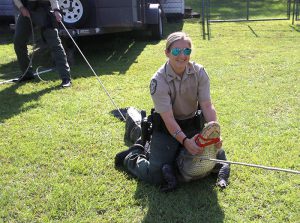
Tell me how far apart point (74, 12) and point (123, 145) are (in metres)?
3.97

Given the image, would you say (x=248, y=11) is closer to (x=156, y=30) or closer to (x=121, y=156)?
(x=156, y=30)

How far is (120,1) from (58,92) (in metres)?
2.29

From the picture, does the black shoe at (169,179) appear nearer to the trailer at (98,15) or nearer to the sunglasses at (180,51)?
the sunglasses at (180,51)

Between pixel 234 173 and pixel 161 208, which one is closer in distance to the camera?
pixel 161 208

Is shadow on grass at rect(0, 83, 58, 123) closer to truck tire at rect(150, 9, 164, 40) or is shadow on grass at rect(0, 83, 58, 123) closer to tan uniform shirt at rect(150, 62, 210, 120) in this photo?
tan uniform shirt at rect(150, 62, 210, 120)

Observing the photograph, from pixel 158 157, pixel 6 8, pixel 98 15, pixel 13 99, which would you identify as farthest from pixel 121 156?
pixel 6 8

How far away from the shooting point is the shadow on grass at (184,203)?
2.71 m

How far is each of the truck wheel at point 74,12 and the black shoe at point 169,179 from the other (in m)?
4.69

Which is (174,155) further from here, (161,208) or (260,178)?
(260,178)

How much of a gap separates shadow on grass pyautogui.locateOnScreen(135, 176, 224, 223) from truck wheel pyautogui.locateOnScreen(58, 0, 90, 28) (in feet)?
15.2

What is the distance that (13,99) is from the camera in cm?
518

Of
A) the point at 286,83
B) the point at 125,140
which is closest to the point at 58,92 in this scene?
the point at 125,140

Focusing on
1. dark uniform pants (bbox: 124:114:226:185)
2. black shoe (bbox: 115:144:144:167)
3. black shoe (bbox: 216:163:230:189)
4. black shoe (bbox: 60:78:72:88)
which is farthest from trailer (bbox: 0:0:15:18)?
black shoe (bbox: 216:163:230:189)

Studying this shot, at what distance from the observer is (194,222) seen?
2.65m
